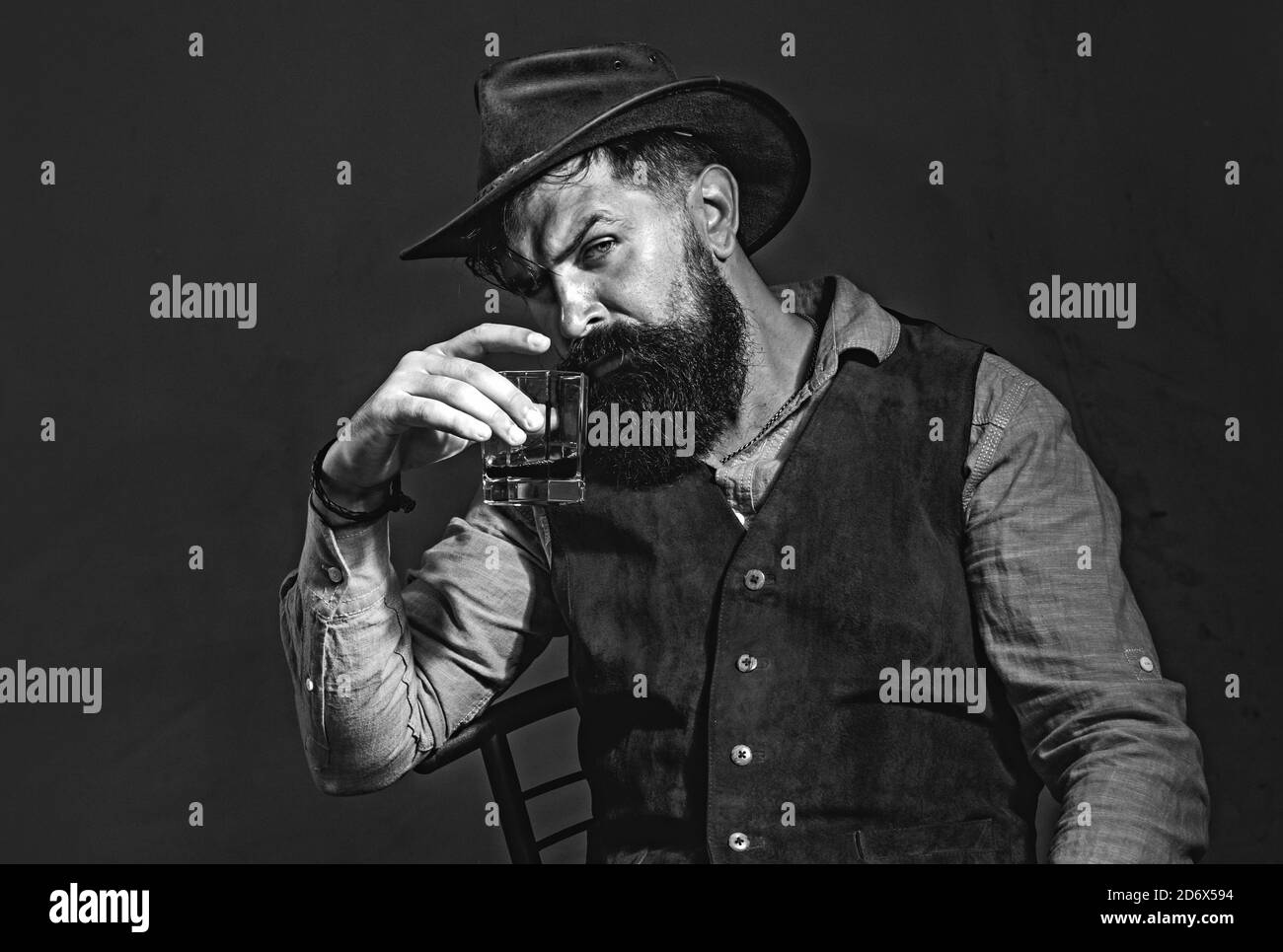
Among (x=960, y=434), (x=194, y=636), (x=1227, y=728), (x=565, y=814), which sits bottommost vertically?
(x=565, y=814)

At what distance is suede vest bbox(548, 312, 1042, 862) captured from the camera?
7.21ft

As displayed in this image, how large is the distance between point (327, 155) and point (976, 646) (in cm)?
161

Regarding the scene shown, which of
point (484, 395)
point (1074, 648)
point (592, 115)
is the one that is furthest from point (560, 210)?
point (1074, 648)

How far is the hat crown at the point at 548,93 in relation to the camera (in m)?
2.36

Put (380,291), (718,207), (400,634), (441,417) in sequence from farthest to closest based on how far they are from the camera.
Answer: (380,291) < (718,207) < (400,634) < (441,417)

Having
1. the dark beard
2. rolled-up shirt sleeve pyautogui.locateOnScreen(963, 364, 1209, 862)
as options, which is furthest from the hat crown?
rolled-up shirt sleeve pyautogui.locateOnScreen(963, 364, 1209, 862)

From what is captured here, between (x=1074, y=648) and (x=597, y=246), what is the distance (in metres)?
0.92

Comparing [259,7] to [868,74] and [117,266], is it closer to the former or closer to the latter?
[117,266]

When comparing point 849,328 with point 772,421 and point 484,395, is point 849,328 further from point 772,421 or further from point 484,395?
point 484,395

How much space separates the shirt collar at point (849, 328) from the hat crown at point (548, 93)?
1.43ft

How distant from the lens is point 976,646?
7.26ft

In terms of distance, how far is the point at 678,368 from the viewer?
7.80 feet

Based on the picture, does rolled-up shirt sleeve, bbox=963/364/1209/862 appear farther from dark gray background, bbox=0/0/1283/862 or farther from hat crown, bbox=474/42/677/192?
hat crown, bbox=474/42/677/192
